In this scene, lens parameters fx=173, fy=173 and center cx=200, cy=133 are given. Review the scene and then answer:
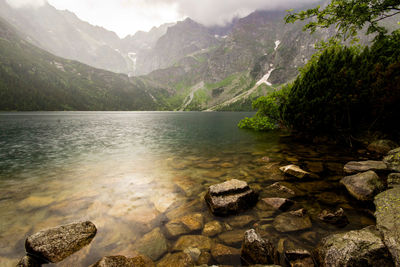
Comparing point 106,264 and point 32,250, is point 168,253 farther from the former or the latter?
point 32,250

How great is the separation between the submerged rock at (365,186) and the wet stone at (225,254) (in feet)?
20.8

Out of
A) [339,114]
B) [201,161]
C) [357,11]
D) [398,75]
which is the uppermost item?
[357,11]

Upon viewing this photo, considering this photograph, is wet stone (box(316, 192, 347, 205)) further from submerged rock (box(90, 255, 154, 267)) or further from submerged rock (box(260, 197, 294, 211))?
submerged rock (box(90, 255, 154, 267))

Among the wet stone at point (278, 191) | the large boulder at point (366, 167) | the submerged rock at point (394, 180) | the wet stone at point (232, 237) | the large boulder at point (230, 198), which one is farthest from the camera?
the large boulder at point (366, 167)

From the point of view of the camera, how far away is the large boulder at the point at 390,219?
3.90 metres

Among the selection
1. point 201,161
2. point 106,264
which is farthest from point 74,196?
point 201,161

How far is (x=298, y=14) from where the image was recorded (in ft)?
32.7

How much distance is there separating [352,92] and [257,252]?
18906 mm

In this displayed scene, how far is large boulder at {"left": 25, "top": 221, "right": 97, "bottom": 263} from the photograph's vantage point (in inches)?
196

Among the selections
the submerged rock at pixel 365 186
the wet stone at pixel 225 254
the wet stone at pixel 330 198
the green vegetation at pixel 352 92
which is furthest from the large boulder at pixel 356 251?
the green vegetation at pixel 352 92

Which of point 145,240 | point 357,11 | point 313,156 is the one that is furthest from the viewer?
point 313,156

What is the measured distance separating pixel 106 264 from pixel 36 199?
7547mm

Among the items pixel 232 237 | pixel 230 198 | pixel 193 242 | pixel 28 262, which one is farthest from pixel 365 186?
pixel 28 262

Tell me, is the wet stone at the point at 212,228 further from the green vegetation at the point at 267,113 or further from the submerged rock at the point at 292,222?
the green vegetation at the point at 267,113
